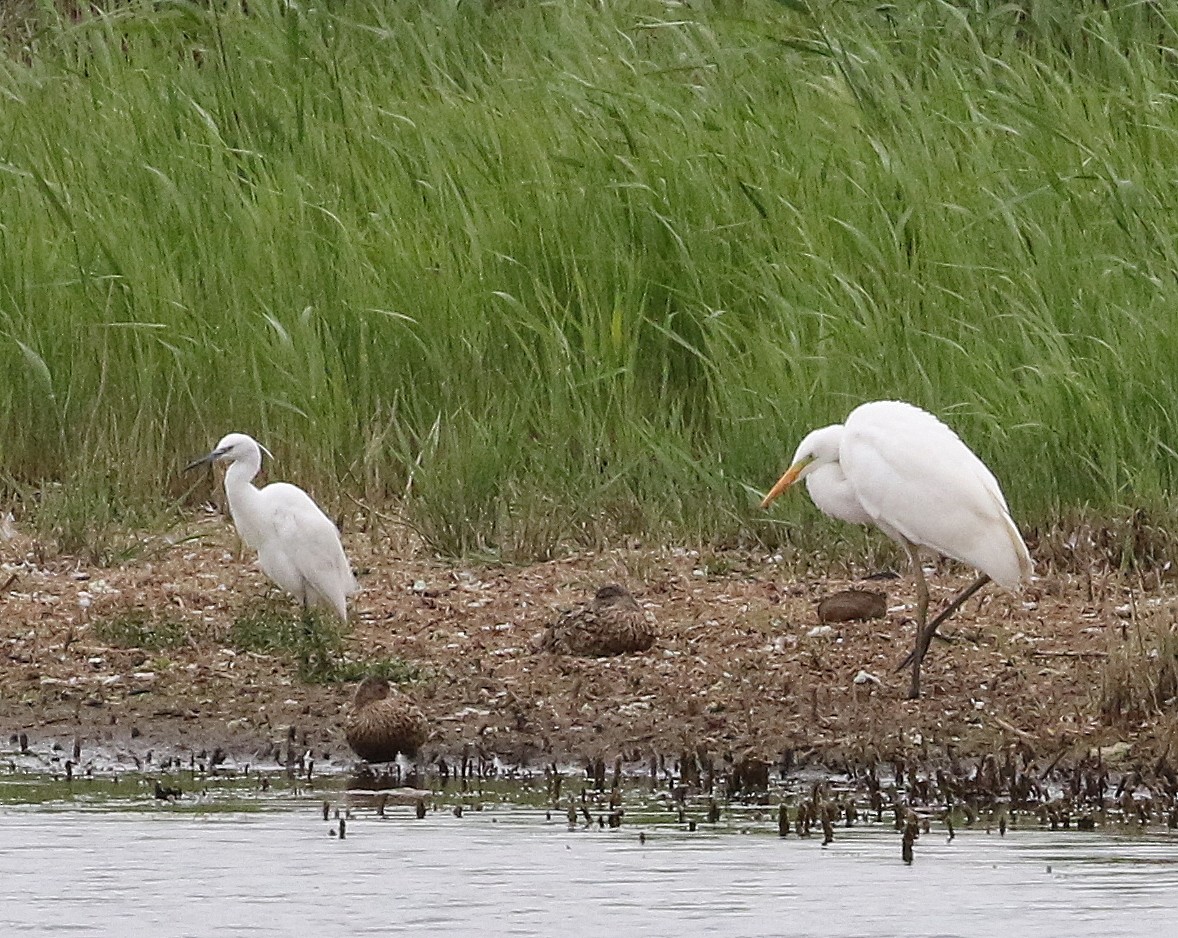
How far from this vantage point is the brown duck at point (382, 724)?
6.30 m

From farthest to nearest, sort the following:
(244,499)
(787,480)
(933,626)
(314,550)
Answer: (244,499)
(787,480)
(314,550)
(933,626)

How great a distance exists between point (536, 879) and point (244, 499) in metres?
2.64

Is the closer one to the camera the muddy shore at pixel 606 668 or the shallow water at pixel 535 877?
the shallow water at pixel 535 877

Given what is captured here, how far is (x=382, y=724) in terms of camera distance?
6301mm

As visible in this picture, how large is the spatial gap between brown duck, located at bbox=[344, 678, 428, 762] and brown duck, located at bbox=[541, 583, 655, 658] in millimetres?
862

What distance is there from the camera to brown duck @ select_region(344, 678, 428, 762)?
6.30 metres

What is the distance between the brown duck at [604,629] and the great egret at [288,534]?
68 centimetres

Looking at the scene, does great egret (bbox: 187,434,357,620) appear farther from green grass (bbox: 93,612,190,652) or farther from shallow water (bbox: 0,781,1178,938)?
shallow water (bbox: 0,781,1178,938)

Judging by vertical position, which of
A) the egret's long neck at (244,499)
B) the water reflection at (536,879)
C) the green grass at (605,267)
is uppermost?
the green grass at (605,267)

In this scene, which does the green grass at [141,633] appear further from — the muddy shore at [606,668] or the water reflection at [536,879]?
the water reflection at [536,879]

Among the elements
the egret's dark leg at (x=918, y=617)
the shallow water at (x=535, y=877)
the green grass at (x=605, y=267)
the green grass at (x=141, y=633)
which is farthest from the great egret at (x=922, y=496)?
the green grass at (x=141, y=633)

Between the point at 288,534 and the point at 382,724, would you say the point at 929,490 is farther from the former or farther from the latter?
the point at 288,534

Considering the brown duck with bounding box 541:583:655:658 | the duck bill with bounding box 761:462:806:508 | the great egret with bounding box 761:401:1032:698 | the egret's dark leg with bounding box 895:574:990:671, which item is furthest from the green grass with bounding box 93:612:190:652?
the egret's dark leg with bounding box 895:574:990:671

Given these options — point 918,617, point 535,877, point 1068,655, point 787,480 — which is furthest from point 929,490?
point 535,877
